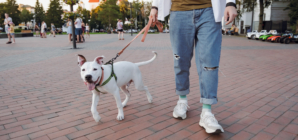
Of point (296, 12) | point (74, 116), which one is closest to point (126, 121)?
point (74, 116)

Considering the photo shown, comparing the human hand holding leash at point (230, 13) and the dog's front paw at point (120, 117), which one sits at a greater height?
the human hand holding leash at point (230, 13)

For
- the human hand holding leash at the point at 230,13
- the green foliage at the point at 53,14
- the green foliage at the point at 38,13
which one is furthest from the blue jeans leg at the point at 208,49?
the green foliage at the point at 38,13

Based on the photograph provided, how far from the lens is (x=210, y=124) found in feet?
7.97

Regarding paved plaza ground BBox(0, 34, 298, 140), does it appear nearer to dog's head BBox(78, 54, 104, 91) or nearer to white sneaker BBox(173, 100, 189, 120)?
white sneaker BBox(173, 100, 189, 120)

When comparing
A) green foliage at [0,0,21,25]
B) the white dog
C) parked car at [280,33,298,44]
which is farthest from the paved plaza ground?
green foliage at [0,0,21,25]

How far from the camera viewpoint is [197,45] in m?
2.68

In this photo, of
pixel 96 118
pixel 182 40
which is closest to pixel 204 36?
pixel 182 40

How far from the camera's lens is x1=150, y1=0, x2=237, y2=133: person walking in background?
242cm

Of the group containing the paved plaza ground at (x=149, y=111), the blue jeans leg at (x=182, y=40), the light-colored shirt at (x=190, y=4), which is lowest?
the paved plaza ground at (x=149, y=111)

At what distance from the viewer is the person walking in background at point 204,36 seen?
2.42 meters

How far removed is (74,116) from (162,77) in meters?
2.81

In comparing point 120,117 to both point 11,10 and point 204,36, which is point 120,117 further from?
point 11,10

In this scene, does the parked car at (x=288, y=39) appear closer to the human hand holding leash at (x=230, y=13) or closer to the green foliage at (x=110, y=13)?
the human hand holding leash at (x=230, y=13)

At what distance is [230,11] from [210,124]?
47.4 inches
